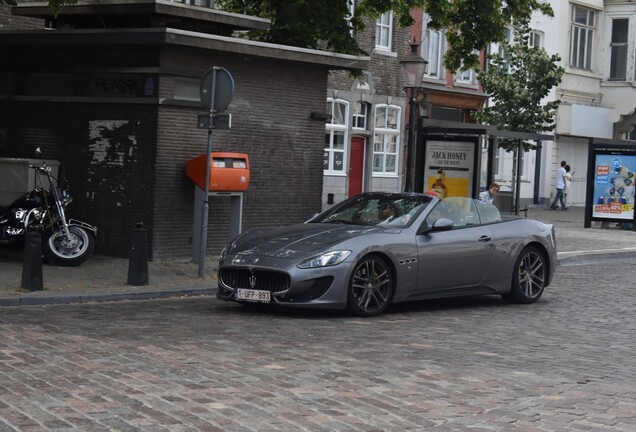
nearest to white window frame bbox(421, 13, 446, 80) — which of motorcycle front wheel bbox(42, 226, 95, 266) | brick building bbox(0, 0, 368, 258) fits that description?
brick building bbox(0, 0, 368, 258)

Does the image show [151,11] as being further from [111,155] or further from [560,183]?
[560,183]

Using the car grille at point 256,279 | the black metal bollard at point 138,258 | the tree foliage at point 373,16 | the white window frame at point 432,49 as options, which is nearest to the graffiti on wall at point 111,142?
the black metal bollard at point 138,258

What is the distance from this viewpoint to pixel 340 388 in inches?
338

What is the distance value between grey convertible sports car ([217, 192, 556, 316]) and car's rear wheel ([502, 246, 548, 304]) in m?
0.01

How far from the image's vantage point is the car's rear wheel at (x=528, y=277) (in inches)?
582

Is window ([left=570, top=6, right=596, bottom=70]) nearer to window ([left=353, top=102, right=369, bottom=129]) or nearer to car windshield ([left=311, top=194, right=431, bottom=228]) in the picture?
window ([left=353, top=102, right=369, bottom=129])

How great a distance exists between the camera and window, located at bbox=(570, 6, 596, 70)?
48.8m

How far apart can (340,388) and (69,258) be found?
908 centimetres

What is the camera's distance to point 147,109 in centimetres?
1823

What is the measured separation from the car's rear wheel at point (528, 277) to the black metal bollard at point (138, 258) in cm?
436

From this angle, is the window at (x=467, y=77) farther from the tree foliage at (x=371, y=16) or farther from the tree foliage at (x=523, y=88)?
the tree foliage at (x=371, y=16)

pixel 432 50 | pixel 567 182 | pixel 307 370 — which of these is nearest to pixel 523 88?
pixel 432 50

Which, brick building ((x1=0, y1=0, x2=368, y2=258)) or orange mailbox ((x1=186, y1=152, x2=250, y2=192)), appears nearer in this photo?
orange mailbox ((x1=186, y1=152, x2=250, y2=192))

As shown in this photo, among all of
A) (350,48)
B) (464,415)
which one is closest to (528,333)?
(464,415)
